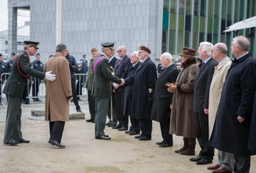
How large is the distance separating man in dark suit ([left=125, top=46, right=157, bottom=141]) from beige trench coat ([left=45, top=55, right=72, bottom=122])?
1.80m

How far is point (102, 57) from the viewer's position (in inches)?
391

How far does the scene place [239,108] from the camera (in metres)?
6.22

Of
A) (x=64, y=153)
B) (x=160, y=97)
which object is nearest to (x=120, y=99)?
(x=160, y=97)

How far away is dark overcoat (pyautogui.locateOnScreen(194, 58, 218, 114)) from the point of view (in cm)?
754

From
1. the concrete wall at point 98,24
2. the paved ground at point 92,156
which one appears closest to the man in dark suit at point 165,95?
the paved ground at point 92,156

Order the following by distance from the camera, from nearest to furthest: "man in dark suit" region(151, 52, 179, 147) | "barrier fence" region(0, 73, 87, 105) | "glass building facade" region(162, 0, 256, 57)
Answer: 1. "man in dark suit" region(151, 52, 179, 147)
2. "barrier fence" region(0, 73, 87, 105)
3. "glass building facade" region(162, 0, 256, 57)

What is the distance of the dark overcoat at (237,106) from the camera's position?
20.4 feet

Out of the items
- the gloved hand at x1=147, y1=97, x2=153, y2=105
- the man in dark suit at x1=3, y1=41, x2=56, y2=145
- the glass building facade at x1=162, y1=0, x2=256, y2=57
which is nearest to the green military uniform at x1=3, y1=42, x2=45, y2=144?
the man in dark suit at x1=3, y1=41, x2=56, y2=145

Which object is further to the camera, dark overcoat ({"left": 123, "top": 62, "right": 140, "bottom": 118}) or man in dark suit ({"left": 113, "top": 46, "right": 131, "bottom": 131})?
man in dark suit ({"left": 113, "top": 46, "right": 131, "bottom": 131})

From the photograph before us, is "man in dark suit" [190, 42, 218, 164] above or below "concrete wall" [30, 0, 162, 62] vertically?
below

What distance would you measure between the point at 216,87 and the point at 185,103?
1.19m

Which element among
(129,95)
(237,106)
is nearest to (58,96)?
(129,95)

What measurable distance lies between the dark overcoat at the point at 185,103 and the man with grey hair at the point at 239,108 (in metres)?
1.64

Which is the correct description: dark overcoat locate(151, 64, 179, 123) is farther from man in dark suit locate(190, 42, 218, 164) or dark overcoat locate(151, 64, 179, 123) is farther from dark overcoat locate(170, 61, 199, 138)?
man in dark suit locate(190, 42, 218, 164)
